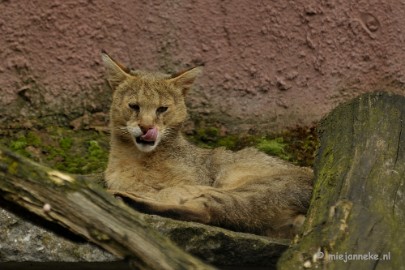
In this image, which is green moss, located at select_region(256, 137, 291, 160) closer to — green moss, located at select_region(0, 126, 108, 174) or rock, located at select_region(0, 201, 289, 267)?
green moss, located at select_region(0, 126, 108, 174)

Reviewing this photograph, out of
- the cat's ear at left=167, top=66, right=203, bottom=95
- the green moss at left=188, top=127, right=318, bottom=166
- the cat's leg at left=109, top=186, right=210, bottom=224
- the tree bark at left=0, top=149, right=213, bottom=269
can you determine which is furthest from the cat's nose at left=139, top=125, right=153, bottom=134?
the tree bark at left=0, top=149, right=213, bottom=269

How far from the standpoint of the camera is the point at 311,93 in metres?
8.79

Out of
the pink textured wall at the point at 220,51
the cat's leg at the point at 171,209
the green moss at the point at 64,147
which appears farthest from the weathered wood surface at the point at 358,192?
the green moss at the point at 64,147

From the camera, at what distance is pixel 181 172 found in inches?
266

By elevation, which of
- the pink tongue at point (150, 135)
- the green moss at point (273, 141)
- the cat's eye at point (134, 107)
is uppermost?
the cat's eye at point (134, 107)

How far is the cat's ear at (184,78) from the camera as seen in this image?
7043 mm

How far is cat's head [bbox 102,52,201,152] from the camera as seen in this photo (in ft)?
21.9

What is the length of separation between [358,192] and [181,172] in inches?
72.6

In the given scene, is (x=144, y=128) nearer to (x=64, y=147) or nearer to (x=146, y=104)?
(x=146, y=104)

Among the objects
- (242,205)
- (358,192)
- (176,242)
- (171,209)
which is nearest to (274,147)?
(242,205)

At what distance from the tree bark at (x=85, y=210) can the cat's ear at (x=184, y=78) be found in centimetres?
276

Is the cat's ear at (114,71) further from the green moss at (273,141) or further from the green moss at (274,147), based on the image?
the green moss at (274,147)

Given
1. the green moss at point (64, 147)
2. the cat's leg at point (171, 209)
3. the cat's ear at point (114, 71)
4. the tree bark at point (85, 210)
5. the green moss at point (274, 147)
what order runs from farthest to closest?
the green moss at point (274, 147)
the green moss at point (64, 147)
the cat's ear at point (114, 71)
the cat's leg at point (171, 209)
the tree bark at point (85, 210)

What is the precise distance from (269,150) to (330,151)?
8.26 feet
